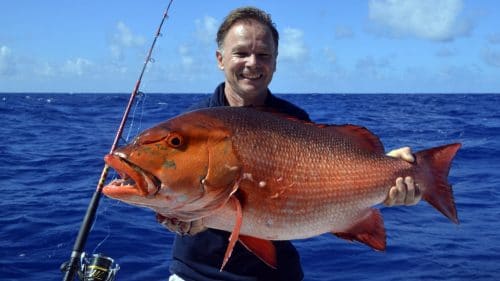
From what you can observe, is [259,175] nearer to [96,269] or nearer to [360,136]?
[360,136]

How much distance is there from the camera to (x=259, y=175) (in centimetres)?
260

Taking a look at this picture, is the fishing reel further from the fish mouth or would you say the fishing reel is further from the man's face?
the fish mouth

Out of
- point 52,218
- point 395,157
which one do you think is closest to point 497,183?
point 52,218

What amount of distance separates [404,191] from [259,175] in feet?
3.66

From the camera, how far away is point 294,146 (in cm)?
282

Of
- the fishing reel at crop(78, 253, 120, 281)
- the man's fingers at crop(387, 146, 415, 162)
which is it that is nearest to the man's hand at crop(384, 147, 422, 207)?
the man's fingers at crop(387, 146, 415, 162)

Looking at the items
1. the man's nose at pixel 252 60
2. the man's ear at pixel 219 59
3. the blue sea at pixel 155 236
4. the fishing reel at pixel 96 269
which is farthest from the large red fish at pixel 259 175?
the blue sea at pixel 155 236

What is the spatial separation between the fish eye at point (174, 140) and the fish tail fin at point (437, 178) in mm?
1640

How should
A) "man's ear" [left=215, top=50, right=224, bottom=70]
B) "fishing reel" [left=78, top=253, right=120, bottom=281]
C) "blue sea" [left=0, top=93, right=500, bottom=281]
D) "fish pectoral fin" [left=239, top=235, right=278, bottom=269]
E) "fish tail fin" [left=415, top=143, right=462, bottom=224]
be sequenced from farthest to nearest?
"blue sea" [left=0, top=93, right=500, bottom=281] < "fishing reel" [left=78, top=253, right=120, bottom=281] < "man's ear" [left=215, top=50, right=224, bottom=70] < "fish tail fin" [left=415, top=143, right=462, bottom=224] < "fish pectoral fin" [left=239, top=235, right=278, bottom=269]

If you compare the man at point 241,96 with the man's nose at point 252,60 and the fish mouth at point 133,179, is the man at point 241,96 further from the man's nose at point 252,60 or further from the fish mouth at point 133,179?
the fish mouth at point 133,179

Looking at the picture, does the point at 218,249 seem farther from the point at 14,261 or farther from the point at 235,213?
the point at 14,261

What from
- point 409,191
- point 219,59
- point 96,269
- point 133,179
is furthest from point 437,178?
point 96,269

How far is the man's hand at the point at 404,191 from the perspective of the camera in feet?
10.6

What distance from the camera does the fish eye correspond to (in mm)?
2465
